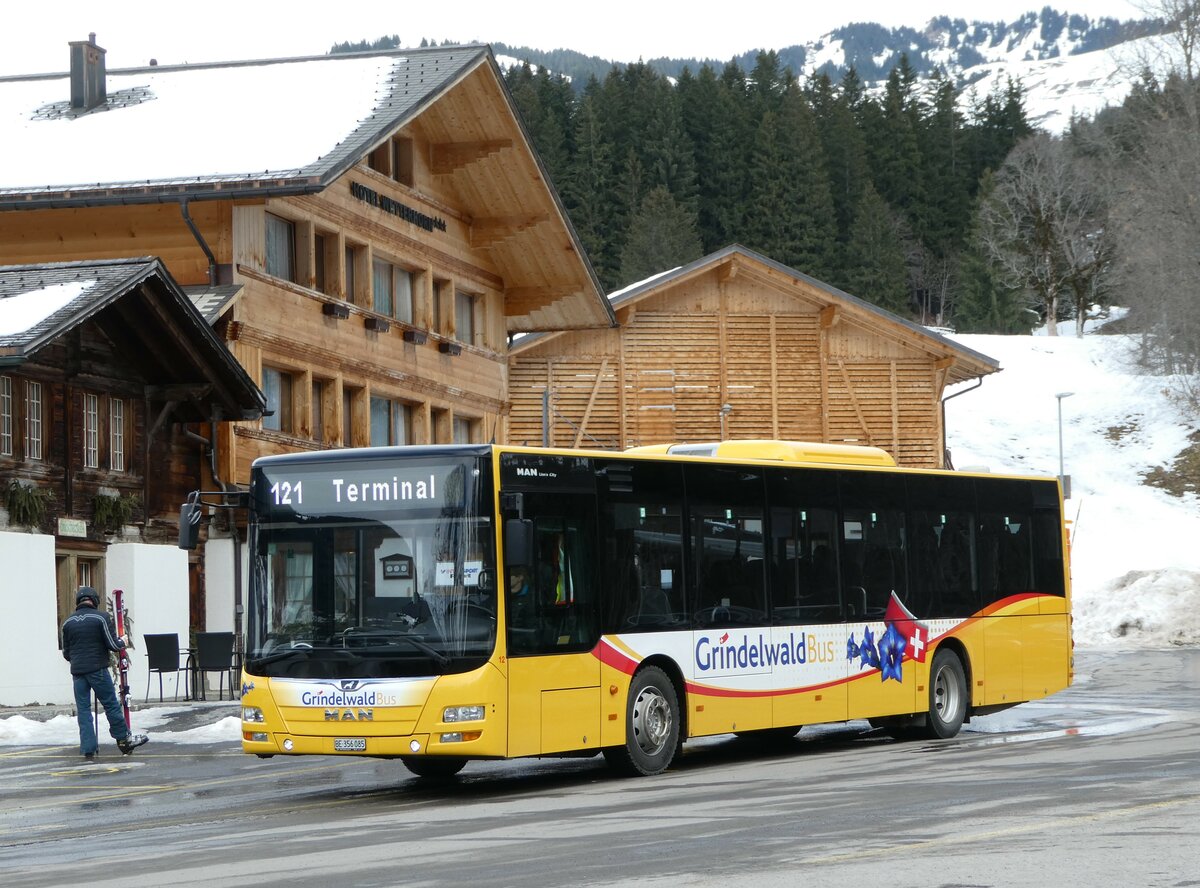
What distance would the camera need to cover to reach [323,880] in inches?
374

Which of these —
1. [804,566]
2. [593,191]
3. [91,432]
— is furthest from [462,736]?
[593,191]

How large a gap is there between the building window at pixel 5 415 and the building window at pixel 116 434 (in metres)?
2.48

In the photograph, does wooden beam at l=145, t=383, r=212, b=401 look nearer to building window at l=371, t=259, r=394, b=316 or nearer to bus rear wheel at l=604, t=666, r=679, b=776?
building window at l=371, t=259, r=394, b=316

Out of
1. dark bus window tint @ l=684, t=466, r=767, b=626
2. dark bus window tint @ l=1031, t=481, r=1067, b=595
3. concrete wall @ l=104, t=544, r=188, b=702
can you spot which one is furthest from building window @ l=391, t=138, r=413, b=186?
dark bus window tint @ l=684, t=466, r=767, b=626

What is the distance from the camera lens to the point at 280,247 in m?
32.2

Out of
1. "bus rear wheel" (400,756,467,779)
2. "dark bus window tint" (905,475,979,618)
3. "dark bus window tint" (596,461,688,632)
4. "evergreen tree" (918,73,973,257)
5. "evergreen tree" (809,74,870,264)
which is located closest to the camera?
"dark bus window tint" (596,461,688,632)

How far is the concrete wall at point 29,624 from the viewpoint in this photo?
2527cm

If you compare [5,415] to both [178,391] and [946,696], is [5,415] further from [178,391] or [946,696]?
[946,696]

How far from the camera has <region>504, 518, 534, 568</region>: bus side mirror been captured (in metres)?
14.4

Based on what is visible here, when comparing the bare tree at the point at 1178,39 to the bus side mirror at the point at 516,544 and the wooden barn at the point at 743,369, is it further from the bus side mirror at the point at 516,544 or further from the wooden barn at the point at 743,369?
the bus side mirror at the point at 516,544

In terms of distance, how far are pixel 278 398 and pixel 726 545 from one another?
1684cm

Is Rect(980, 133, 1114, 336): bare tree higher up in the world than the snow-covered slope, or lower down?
higher up

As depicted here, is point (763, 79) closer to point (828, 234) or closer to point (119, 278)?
point (828, 234)

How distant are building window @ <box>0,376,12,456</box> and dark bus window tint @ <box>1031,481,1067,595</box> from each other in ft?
42.6
